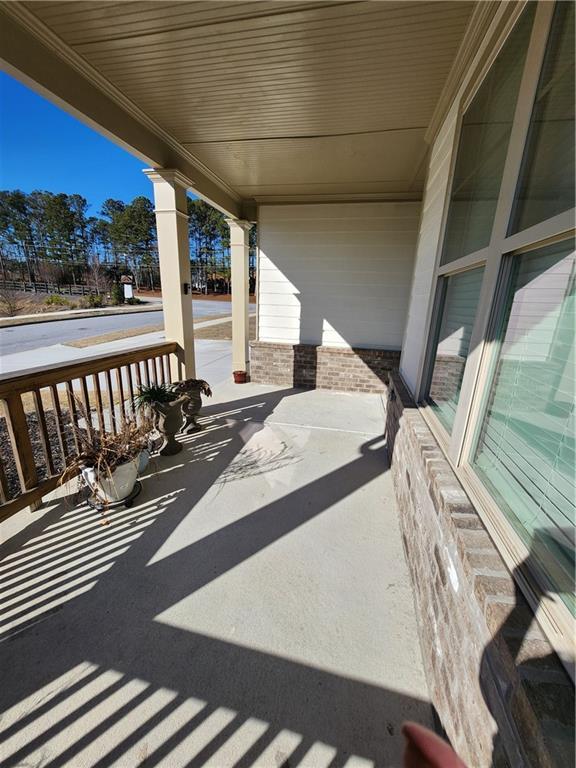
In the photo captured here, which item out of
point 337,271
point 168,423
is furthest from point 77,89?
point 337,271

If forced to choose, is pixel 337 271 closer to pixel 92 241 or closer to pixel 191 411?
pixel 191 411

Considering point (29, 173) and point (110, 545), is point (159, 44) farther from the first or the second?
point (29, 173)

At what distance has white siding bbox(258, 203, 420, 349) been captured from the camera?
492 cm

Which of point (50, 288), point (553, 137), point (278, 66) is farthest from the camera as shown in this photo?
point (50, 288)

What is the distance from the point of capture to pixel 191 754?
3.83 ft

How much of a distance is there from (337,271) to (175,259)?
269cm

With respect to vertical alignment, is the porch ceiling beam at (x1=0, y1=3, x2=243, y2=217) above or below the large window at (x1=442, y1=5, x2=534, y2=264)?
above

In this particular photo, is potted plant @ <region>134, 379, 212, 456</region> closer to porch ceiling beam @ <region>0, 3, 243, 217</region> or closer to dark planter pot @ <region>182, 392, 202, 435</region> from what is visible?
dark planter pot @ <region>182, 392, 202, 435</region>

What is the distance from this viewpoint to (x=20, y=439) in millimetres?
2189

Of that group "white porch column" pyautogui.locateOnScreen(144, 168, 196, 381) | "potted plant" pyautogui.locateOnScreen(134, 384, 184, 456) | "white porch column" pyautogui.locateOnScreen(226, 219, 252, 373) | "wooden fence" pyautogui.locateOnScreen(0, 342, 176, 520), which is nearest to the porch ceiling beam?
"white porch column" pyautogui.locateOnScreen(144, 168, 196, 381)

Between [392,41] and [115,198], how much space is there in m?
50.5

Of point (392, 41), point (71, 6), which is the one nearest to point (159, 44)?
point (71, 6)

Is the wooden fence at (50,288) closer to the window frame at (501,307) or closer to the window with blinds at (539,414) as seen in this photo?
the window frame at (501,307)

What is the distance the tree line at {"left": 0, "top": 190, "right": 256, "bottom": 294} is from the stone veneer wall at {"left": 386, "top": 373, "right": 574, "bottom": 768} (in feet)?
116
